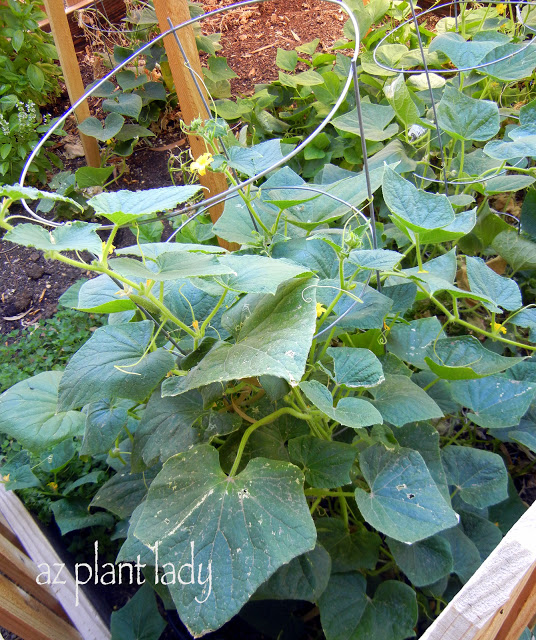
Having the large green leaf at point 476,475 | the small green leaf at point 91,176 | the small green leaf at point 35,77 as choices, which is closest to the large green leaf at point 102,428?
the large green leaf at point 476,475

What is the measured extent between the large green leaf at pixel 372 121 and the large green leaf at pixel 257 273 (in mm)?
1017

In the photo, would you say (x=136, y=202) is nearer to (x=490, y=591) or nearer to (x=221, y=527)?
(x=221, y=527)

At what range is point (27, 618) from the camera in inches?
41.2

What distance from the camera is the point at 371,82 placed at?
2.17 m

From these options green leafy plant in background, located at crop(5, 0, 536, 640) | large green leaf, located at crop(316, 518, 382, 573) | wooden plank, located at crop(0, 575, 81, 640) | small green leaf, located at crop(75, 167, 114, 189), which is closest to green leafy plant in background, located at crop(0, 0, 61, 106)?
small green leaf, located at crop(75, 167, 114, 189)

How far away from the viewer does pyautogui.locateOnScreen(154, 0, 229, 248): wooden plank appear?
1495mm

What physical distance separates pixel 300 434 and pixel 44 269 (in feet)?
6.00

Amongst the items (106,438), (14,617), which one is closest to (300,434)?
(106,438)

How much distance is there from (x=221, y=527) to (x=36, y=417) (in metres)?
0.50

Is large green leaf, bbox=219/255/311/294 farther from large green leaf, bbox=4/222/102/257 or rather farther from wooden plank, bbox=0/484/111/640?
wooden plank, bbox=0/484/111/640

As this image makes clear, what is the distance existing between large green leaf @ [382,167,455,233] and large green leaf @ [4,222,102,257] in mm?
475

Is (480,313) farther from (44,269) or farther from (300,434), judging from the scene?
(44,269)

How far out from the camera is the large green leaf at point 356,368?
807 mm

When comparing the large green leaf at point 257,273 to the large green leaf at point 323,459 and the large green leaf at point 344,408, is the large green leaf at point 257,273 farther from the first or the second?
the large green leaf at point 323,459
